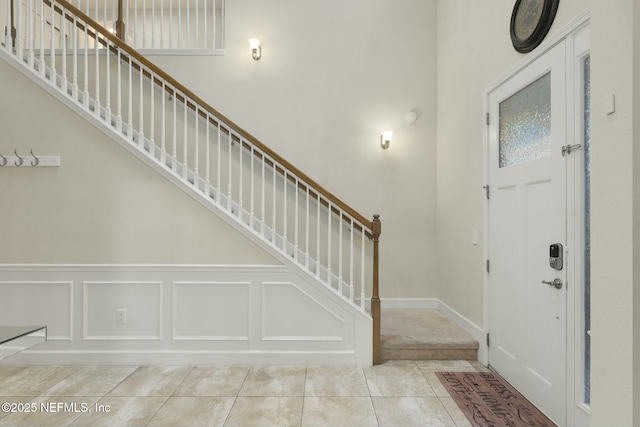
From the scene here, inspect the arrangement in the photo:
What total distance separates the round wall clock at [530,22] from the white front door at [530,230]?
15cm

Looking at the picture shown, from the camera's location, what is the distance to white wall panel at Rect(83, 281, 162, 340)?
126 inches

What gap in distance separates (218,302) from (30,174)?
2.04 metres

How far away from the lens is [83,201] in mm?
3221

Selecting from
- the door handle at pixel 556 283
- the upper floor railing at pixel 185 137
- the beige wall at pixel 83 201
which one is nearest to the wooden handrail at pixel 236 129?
the upper floor railing at pixel 185 137

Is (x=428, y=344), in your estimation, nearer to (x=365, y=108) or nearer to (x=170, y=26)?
(x=365, y=108)

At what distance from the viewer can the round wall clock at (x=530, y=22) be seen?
236cm

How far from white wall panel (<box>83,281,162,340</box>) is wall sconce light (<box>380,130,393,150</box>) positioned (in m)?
2.97

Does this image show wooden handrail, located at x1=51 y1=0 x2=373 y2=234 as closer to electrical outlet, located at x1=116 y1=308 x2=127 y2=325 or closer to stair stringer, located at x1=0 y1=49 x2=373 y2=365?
stair stringer, located at x1=0 y1=49 x2=373 y2=365

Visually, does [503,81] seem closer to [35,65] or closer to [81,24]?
[81,24]

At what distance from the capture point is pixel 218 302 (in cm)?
323

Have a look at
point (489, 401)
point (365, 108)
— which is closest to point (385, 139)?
point (365, 108)

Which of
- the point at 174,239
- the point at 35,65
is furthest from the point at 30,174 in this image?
the point at 174,239

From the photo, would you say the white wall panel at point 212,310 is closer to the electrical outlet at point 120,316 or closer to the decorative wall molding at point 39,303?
the electrical outlet at point 120,316

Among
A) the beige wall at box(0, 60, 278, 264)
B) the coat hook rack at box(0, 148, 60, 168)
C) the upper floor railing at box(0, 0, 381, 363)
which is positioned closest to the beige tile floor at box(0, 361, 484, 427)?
the upper floor railing at box(0, 0, 381, 363)
